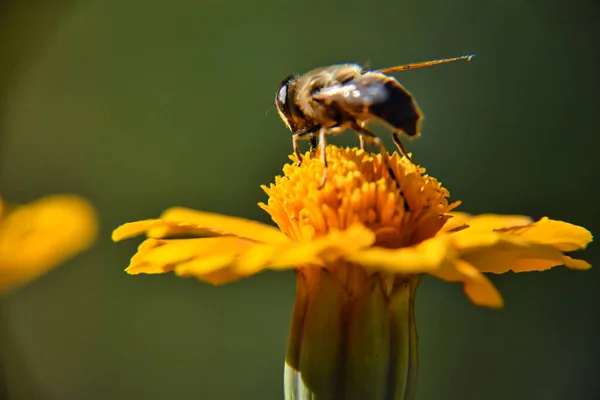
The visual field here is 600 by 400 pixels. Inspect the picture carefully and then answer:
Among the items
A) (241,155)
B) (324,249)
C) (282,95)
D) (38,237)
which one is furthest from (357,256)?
(241,155)

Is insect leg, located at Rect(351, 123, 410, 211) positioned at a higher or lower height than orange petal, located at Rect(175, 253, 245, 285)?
higher

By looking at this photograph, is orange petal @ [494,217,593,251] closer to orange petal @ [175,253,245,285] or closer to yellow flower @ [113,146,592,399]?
yellow flower @ [113,146,592,399]

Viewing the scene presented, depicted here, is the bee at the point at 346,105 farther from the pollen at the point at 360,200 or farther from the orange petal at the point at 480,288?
the orange petal at the point at 480,288

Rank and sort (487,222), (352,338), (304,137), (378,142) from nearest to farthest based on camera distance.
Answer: (352,338) < (378,142) < (487,222) < (304,137)

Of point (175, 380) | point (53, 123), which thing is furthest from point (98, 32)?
point (175, 380)

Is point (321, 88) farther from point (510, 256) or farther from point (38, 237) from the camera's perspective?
point (38, 237)

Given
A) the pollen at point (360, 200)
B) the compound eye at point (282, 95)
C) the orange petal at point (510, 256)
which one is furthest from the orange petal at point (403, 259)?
the compound eye at point (282, 95)

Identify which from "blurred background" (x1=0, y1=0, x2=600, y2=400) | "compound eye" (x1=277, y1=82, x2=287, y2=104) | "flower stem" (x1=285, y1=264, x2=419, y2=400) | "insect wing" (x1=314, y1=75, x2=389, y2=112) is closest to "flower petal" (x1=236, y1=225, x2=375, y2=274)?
"flower stem" (x1=285, y1=264, x2=419, y2=400)
